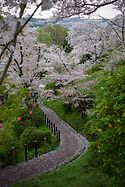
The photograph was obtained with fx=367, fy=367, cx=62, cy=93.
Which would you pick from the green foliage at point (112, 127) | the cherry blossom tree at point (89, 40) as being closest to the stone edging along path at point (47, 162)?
the green foliage at point (112, 127)

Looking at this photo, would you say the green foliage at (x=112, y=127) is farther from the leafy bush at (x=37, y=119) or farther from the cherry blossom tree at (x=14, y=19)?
the leafy bush at (x=37, y=119)

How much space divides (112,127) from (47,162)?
26.4ft

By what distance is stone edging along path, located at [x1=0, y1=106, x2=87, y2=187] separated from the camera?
13344 millimetres

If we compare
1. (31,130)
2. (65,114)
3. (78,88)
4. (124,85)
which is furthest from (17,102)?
(65,114)

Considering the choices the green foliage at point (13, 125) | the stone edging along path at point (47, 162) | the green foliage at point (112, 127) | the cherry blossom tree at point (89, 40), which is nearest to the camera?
the green foliage at point (112, 127)

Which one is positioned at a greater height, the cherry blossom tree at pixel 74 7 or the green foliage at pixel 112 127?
the cherry blossom tree at pixel 74 7

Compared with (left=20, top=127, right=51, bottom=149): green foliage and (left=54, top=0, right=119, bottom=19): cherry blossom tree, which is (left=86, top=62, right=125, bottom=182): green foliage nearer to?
(left=54, top=0, right=119, bottom=19): cherry blossom tree

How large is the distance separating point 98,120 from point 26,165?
292 inches

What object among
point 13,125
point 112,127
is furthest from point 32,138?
point 112,127

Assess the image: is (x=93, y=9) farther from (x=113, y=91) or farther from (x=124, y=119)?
(x=124, y=119)

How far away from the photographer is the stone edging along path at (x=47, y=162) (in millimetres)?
13344

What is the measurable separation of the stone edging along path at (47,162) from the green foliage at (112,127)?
5.38 metres

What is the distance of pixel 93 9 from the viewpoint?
9273mm

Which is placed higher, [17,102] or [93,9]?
[93,9]
